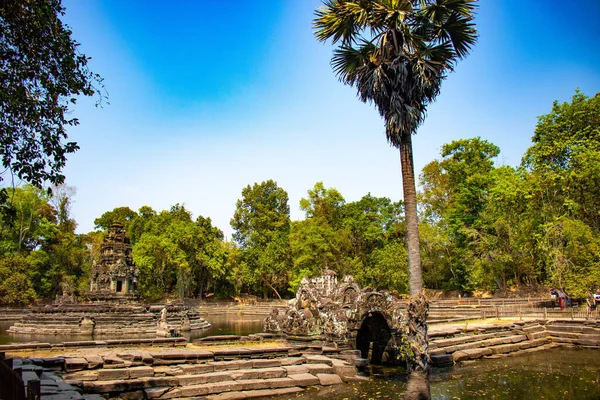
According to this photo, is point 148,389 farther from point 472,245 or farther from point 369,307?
point 472,245

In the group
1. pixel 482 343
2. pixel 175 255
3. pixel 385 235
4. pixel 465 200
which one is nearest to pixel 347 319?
pixel 482 343

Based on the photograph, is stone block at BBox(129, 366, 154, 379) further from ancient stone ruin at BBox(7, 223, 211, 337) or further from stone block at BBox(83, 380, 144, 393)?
ancient stone ruin at BBox(7, 223, 211, 337)

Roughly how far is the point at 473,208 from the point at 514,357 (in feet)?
84.8

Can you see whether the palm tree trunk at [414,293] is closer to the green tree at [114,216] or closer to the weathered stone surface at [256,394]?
the weathered stone surface at [256,394]

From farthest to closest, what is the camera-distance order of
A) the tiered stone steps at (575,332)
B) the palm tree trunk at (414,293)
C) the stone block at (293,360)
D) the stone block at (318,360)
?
1. the tiered stone steps at (575,332)
2. the stone block at (318,360)
3. the stone block at (293,360)
4. the palm tree trunk at (414,293)

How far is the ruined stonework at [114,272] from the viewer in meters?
34.3

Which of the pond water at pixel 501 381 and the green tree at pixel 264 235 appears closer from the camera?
the pond water at pixel 501 381

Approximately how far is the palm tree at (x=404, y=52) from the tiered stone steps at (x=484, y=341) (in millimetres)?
6938

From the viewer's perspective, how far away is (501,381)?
1309 centimetres

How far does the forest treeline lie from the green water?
6.53 m

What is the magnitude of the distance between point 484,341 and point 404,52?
1309 centimetres

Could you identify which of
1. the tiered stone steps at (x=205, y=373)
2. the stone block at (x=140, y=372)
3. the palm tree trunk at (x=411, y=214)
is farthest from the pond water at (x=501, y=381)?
the stone block at (x=140, y=372)

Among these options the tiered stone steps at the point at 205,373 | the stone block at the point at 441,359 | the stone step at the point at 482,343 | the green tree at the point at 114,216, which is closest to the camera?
the tiered stone steps at the point at 205,373

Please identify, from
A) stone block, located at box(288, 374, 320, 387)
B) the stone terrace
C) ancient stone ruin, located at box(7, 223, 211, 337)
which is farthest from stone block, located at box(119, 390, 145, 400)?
ancient stone ruin, located at box(7, 223, 211, 337)
